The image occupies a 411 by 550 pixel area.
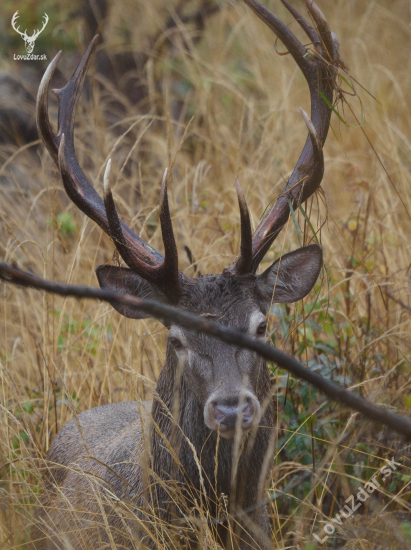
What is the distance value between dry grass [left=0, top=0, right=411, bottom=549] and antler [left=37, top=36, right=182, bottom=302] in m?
0.41

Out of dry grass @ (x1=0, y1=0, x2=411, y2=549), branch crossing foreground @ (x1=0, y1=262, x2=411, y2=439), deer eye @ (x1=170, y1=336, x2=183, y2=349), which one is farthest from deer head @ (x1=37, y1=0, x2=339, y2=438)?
branch crossing foreground @ (x1=0, y1=262, x2=411, y2=439)

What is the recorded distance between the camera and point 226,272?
3.04 metres

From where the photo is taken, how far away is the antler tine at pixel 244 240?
112 inches

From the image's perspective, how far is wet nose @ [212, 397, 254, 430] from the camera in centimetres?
249

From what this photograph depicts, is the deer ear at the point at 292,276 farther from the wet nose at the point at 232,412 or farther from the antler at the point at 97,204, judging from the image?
the wet nose at the point at 232,412

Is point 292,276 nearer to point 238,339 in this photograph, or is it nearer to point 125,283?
point 125,283

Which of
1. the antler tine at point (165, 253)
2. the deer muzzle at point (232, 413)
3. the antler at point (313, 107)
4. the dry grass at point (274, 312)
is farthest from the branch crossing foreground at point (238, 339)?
the antler at point (313, 107)

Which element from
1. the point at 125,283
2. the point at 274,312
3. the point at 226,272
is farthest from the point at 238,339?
the point at 274,312

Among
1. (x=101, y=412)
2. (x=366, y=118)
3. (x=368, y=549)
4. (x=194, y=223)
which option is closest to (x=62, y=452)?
(x=101, y=412)

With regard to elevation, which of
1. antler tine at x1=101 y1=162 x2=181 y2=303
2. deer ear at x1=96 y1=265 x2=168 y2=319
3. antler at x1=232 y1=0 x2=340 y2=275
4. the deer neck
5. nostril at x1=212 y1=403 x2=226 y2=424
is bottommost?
the deer neck

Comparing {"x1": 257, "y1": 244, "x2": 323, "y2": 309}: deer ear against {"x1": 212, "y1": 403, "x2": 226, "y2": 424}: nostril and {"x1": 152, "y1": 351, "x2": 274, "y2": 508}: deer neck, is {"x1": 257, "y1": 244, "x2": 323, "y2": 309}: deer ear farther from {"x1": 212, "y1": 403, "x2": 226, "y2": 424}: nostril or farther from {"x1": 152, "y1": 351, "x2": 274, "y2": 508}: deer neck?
{"x1": 212, "y1": 403, "x2": 226, "y2": 424}: nostril

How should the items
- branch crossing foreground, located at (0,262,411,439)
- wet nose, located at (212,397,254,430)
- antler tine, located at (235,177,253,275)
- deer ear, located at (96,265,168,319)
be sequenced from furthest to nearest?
deer ear, located at (96,265,168,319)
antler tine, located at (235,177,253,275)
wet nose, located at (212,397,254,430)
branch crossing foreground, located at (0,262,411,439)

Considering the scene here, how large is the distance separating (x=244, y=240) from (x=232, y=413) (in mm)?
819

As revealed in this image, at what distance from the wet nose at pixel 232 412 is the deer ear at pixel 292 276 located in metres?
0.73
